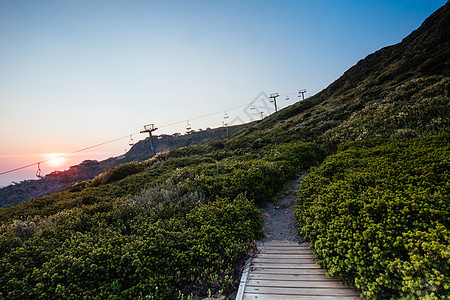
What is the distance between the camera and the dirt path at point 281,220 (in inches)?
231

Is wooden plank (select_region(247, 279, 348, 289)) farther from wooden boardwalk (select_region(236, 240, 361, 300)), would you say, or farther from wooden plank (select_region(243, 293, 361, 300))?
wooden plank (select_region(243, 293, 361, 300))

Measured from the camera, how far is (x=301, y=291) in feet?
12.1

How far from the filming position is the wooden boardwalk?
11.9ft

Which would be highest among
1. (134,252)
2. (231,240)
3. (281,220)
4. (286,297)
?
(134,252)

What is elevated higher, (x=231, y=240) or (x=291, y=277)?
(x=231, y=240)

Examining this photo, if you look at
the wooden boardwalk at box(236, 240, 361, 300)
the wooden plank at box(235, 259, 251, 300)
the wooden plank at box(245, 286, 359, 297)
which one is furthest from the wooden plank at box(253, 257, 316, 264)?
the wooden plank at box(245, 286, 359, 297)

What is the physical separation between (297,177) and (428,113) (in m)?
9.65

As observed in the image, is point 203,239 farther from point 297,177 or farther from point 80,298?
point 297,177

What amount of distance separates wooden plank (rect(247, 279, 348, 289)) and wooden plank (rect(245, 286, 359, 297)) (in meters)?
0.07

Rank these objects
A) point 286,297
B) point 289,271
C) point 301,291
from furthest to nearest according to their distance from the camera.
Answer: point 289,271, point 301,291, point 286,297

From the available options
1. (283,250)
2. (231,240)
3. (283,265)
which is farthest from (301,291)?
(231,240)

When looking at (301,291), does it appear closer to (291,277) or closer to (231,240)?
(291,277)

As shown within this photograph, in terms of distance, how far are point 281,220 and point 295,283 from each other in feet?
10.2

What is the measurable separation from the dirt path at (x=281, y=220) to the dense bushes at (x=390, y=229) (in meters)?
0.48
